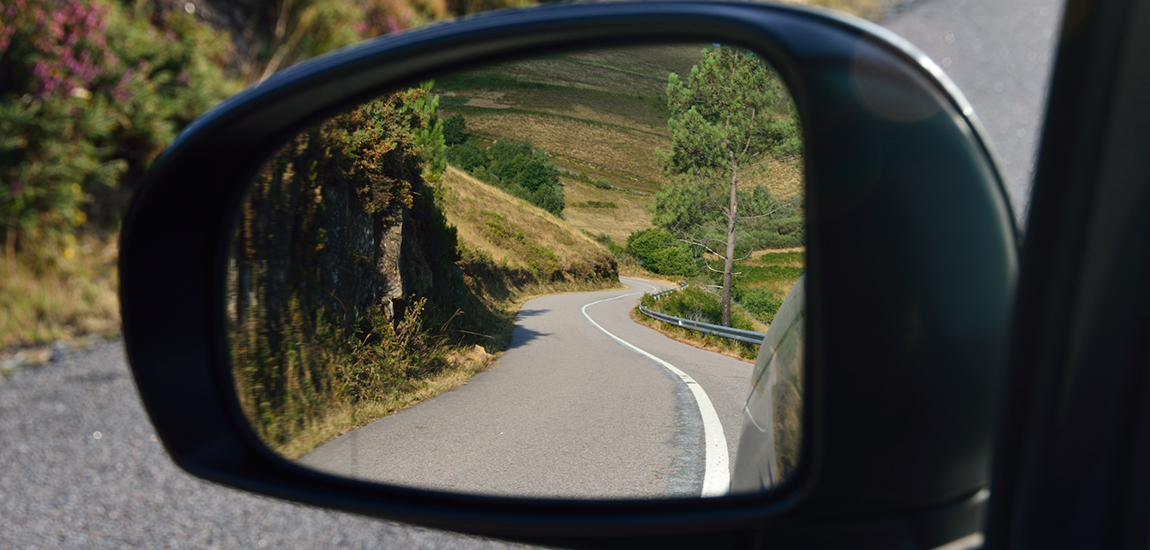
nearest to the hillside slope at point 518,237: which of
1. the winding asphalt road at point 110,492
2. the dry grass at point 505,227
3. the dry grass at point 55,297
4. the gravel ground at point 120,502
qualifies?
the dry grass at point 505,227

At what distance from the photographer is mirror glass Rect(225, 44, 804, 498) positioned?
966mm

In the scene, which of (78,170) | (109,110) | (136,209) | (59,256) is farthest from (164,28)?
(136,209)

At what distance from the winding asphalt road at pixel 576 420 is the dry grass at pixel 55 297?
5.70m

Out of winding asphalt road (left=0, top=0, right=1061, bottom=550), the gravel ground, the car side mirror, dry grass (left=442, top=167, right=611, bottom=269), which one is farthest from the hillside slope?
the gravel ground

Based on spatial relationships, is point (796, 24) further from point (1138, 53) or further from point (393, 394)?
point (393, 394)

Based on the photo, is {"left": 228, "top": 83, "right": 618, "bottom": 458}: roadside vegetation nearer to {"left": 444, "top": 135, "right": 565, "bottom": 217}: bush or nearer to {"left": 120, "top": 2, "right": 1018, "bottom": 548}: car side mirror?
{"left": 444, "top": 135, "right": 565, "bottom": 217}: bush

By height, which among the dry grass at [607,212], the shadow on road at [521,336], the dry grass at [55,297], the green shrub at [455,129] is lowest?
the dry grass at [55,297]

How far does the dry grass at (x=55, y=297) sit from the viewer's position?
19.0 ft

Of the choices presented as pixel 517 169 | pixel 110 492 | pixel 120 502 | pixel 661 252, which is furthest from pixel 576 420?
pixel 110 492

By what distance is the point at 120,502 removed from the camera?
12.4ft

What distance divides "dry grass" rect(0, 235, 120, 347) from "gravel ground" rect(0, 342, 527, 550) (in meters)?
1.06

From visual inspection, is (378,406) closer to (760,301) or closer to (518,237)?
(518,237)

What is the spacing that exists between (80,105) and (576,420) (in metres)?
7.53

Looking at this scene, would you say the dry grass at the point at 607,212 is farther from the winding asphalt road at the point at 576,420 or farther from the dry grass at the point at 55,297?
the dry grass at the point at 55,297
